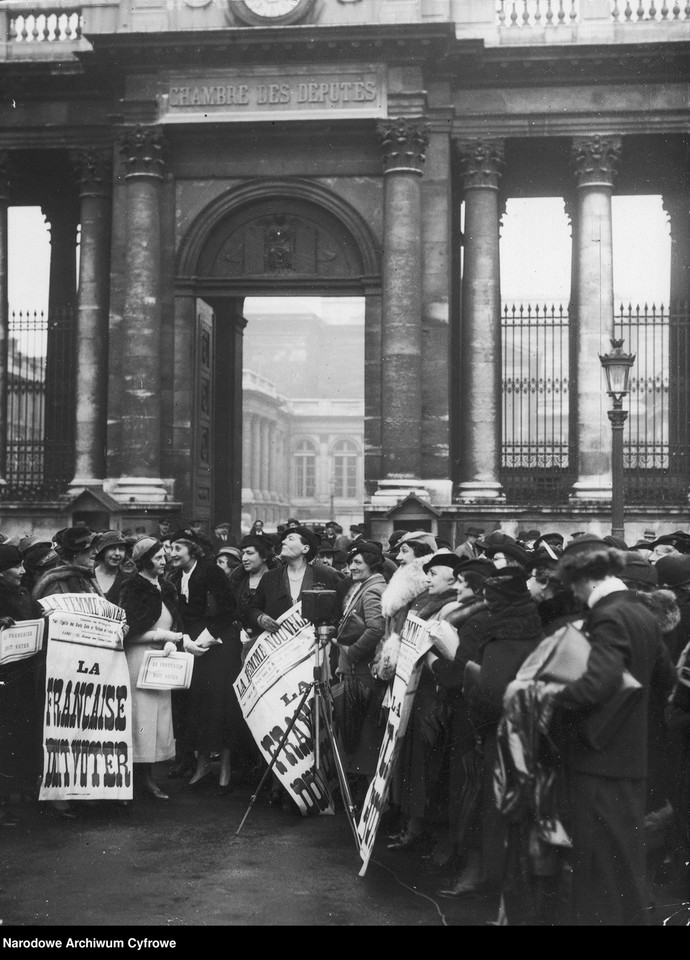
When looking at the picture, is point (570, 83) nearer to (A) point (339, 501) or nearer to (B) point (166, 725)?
(B) point (166, 725)

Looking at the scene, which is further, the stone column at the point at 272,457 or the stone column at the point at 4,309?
the stone column at the point at 272,457

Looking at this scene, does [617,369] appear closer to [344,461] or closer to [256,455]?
[256,455]

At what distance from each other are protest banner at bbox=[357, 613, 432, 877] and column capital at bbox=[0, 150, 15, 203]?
17.8 meters

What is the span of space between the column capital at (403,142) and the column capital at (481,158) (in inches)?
47.7

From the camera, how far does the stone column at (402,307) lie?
2050cm

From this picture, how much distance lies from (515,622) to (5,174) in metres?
19.4

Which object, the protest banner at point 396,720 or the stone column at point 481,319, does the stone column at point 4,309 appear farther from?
the protest banner at point 396,720

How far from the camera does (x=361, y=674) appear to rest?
29.3 feet

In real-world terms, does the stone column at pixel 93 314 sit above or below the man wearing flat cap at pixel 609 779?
above

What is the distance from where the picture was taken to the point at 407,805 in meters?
7.89

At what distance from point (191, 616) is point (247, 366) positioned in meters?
96.6

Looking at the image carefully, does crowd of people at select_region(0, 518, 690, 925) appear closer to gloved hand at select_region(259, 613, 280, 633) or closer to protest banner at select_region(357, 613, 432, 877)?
gloved hand at select_region(259, 613, 280, 633)

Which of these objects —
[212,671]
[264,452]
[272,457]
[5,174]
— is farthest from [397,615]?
[272,457]

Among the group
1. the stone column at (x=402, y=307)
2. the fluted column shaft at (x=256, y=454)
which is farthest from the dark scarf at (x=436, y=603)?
the fluted column shaft at (x=256, y=454)
